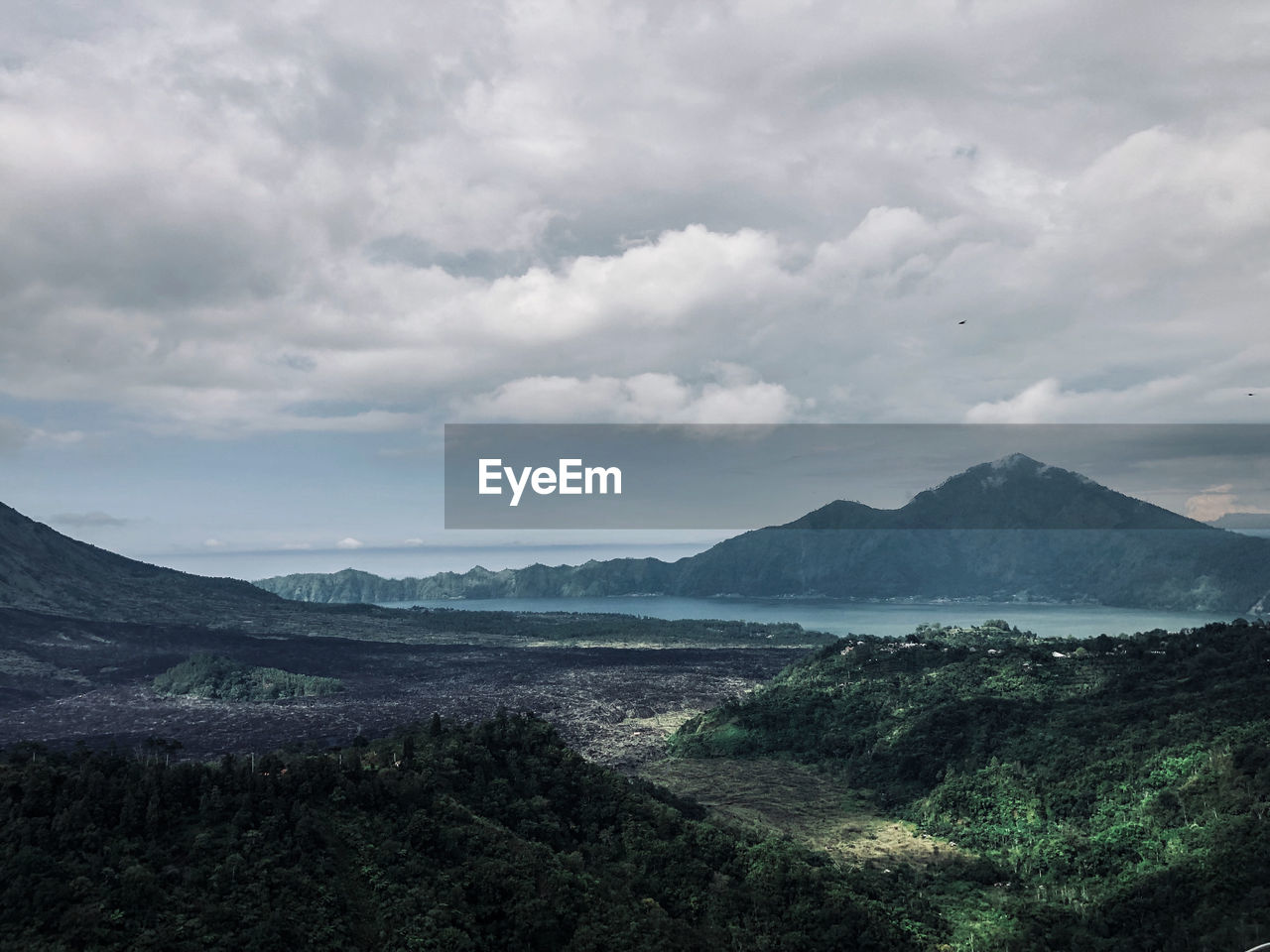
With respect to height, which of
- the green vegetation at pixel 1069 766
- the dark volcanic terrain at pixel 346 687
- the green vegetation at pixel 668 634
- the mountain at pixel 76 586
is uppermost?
the mountain at pixel 76 586

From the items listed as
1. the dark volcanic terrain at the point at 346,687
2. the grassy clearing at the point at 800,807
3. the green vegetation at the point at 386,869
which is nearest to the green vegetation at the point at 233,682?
the dark volcanic terrain at the point at 346,687

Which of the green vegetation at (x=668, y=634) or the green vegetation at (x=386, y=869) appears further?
the green vegetation at (x=668, y=634)

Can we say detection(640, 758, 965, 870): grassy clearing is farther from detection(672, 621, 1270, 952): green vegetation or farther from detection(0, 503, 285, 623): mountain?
detection(0, 503, 285, 623): mountain

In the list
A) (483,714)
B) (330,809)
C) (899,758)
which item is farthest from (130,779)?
(483,714)

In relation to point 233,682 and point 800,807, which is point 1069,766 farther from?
point 233,682

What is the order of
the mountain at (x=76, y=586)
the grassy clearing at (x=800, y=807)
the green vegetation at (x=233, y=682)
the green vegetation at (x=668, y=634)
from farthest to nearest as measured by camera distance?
the green vegetation at (x=668, y=634) → the mountain at (x=76, y=586) → the green vegetation at (x=233, y=682) → the grassy clearing at (x=800, y=807)

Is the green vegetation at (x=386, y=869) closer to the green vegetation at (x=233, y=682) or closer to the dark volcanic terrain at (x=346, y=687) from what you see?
the dark volcanic terrain at (x=346, y=687)

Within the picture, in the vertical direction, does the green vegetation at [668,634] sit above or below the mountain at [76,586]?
below
